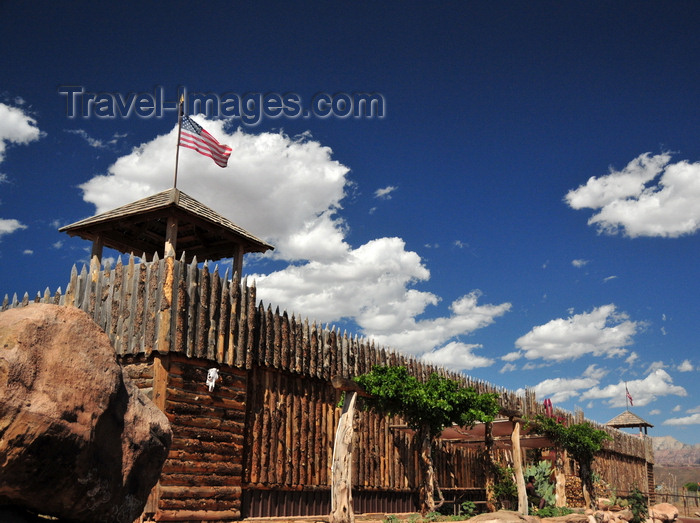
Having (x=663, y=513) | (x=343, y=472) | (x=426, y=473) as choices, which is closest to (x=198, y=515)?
(x=343, y=472)

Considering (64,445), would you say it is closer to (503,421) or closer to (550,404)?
(503,421)

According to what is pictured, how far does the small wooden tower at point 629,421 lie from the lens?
4025cm

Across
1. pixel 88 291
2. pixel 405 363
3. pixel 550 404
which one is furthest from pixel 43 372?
pixel 550 404

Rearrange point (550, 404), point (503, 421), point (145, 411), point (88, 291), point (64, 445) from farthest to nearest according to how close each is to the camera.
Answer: point (550, 404)
point (503, 421)
point (88, 291)
point (145, 411)
point (64, 445)

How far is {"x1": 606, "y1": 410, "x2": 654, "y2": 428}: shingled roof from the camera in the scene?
40.2m

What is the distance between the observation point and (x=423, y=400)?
13523 millimetres

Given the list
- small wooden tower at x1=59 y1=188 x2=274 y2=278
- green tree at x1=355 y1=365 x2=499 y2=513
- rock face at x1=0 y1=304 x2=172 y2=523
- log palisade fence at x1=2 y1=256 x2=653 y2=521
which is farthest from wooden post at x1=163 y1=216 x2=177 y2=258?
rock face at x1=0 y1=304 x2=172 y2=523

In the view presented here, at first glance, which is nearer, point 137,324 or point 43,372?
point 43,372

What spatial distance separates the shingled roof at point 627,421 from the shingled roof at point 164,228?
3360 cm

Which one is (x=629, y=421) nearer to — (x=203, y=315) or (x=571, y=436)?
(x=571, y=436)

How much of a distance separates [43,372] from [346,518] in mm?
7233

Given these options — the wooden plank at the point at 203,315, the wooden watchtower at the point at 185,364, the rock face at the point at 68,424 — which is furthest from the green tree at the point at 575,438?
the rock face at the point at 68,424

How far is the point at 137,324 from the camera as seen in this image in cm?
1141

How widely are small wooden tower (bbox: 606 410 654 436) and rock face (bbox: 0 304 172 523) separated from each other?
40727 mm
